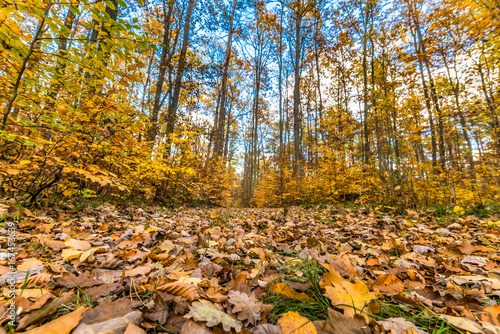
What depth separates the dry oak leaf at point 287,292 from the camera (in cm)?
90

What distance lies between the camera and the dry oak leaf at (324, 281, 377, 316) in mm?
807

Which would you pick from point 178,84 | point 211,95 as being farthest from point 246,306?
point 211,95

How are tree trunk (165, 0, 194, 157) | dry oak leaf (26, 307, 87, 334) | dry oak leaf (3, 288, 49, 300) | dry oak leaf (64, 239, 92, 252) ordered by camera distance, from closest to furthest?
dry oak leaf (26, 307, 87, 334), dry oak leaf (3, 288, 49, 300), dry oak leaf (64, 239, 92, 252), tree trunk (165, 0, 194, 157)

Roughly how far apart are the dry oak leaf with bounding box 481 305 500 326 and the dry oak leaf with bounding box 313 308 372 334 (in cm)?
50

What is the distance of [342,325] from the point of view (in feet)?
2.32

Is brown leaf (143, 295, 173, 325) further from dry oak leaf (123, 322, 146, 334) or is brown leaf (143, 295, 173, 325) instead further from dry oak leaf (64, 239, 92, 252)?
dry oak leaf (64, 239, 92, 252)

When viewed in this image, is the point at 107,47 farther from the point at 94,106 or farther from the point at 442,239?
the point at 442,239

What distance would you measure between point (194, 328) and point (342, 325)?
1.78 feet

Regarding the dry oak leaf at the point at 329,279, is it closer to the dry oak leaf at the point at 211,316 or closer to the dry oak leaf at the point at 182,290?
the dry oak leaf at the point at 211,316

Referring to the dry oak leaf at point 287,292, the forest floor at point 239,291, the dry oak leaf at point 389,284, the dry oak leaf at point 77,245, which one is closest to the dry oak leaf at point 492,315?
the forest floor at point 239,291

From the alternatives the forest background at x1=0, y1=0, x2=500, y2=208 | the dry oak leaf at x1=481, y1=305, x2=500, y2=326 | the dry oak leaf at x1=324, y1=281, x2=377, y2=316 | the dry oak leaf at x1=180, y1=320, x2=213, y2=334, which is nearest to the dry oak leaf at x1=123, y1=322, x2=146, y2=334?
the dry oak leaf at x1=180, y1=320, x2=213, y2=334

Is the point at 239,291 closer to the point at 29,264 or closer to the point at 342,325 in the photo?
the point at 342,325

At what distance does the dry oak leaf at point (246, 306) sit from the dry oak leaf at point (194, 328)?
0.14m

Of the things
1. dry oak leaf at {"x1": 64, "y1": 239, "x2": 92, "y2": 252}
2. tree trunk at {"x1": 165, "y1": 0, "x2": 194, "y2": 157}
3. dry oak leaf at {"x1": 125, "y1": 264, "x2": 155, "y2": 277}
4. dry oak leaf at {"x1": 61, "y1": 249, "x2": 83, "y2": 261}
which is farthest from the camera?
tree trunk at {"x1": 165, "y1": 0, "x2": 194, "y2": 157}
